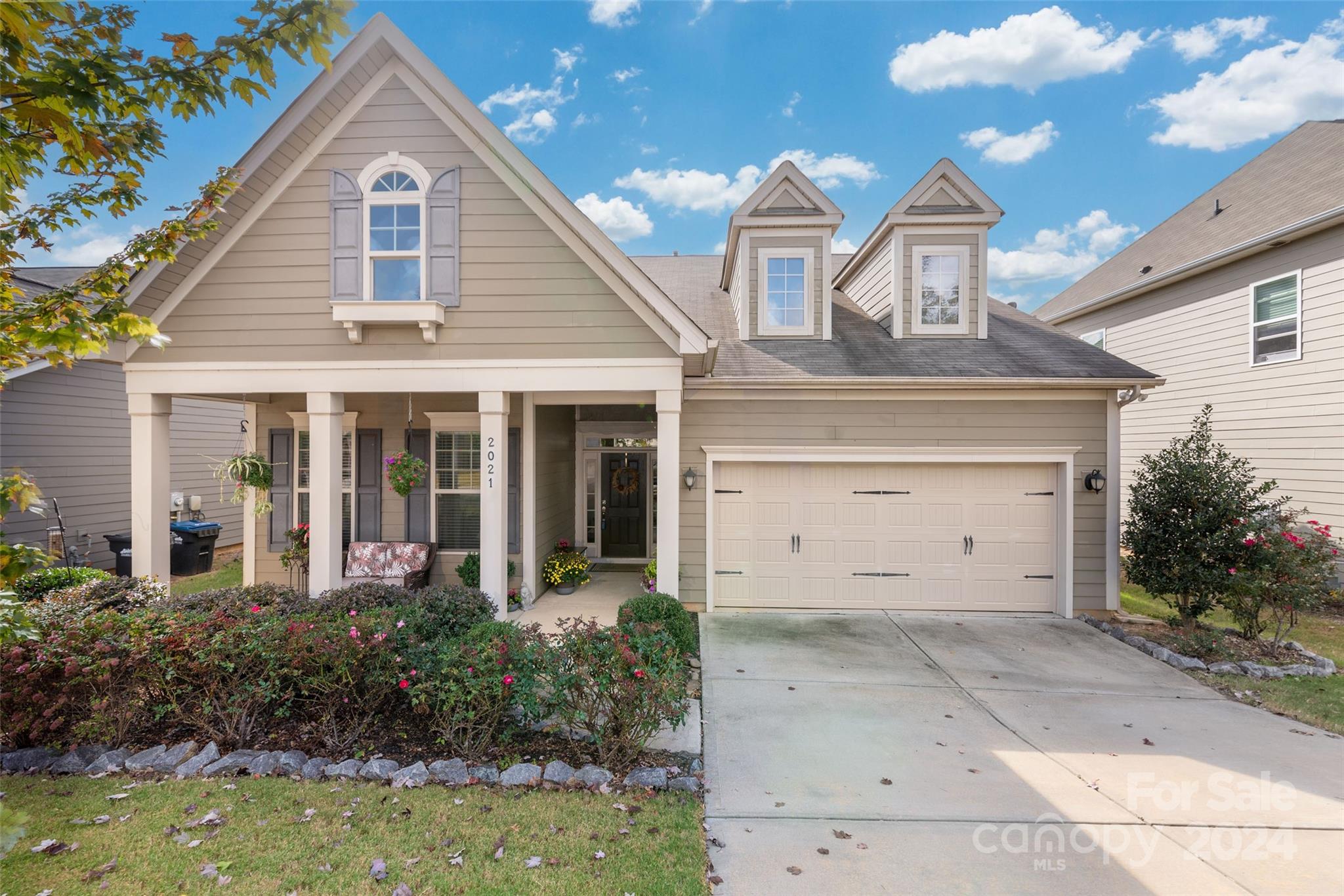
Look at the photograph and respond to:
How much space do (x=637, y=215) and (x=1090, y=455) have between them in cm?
2558

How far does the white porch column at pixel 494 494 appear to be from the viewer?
6.48 meters

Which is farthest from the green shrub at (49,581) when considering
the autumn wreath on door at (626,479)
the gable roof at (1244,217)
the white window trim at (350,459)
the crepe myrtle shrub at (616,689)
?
the gable roof at (1244,217)

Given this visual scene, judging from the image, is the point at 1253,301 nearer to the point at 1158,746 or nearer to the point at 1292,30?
the point at 1292,30

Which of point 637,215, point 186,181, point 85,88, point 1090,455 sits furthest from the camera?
point 637,215

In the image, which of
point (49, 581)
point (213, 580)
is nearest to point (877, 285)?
point (49, 581)

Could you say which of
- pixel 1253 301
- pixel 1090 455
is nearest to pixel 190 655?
pixel 1090 455

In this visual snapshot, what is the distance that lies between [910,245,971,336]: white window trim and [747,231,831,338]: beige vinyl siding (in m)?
1.33

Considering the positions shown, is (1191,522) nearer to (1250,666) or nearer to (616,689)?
(1250,666)

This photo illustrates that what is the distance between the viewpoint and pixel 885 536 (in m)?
7.75

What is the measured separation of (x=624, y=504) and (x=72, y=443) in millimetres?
9890

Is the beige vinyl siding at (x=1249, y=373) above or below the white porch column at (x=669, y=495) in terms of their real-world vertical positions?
above

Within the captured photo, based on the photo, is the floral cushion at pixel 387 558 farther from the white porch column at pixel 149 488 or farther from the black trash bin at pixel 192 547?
the black trash bin at pixel 192 547

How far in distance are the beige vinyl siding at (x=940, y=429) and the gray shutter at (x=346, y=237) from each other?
14.2 ft

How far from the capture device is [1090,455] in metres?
7.62
